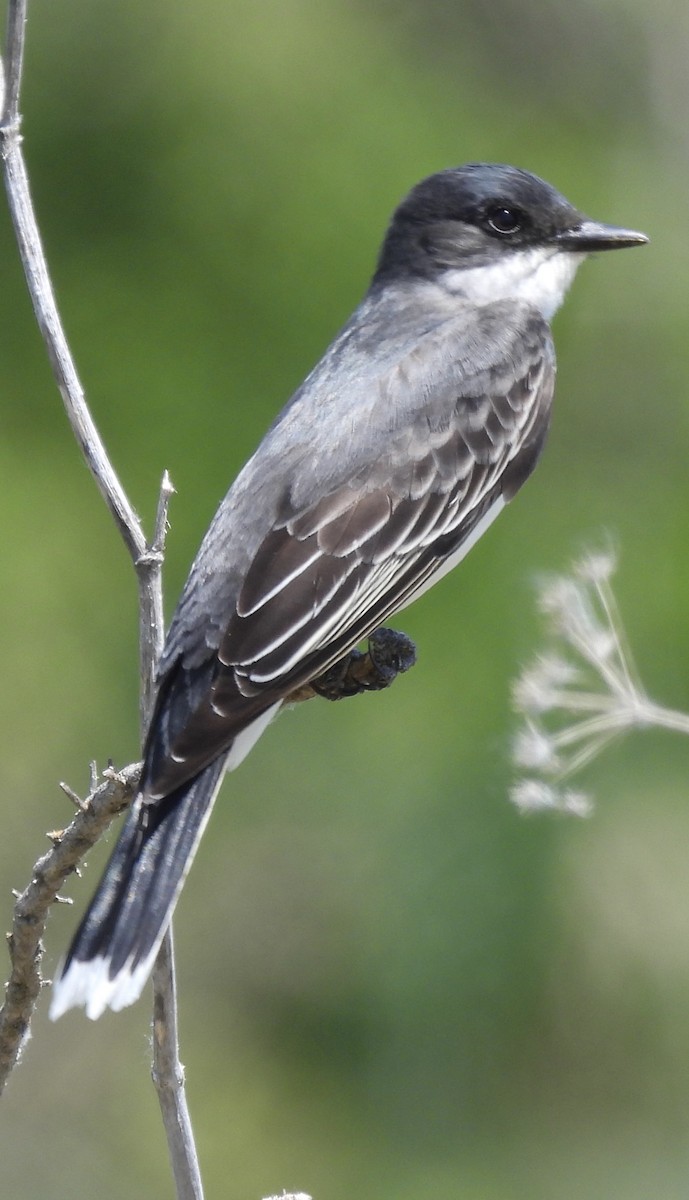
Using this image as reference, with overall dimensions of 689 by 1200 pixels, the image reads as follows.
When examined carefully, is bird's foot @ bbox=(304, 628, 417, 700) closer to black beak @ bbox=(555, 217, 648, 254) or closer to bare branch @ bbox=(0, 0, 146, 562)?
bare branch @ bbox=(0, 0, 146, 562)

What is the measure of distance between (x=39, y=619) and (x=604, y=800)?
2.31 m

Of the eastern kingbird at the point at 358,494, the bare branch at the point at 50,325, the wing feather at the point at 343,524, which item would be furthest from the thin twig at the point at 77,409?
the wing feather at the point at 343,524

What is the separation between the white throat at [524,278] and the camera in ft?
14.1

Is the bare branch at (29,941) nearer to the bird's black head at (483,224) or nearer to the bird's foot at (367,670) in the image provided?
the bird's foot at (367,670)

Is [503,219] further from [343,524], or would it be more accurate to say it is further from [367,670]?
[367,670]

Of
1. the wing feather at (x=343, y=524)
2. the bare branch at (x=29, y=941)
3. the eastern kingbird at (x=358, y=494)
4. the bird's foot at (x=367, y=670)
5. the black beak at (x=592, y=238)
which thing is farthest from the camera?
the black beak at (x=592, y=238)

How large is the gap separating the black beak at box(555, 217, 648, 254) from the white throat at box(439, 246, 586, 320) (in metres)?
0.03

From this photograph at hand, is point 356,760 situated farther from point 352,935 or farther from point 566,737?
point 566,737

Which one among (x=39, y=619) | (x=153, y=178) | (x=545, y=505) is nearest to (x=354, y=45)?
(x=153, y=178)

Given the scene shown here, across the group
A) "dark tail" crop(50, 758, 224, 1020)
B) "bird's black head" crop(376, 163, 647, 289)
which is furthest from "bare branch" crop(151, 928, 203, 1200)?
"bird's black head" crop(376, 163, 647, 289)

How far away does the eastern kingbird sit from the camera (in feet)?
10.1

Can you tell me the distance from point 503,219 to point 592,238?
0.23 meters

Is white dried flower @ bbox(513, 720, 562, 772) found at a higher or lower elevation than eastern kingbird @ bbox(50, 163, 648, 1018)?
lower

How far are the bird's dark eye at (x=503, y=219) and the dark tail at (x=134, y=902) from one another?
5.83 feet
